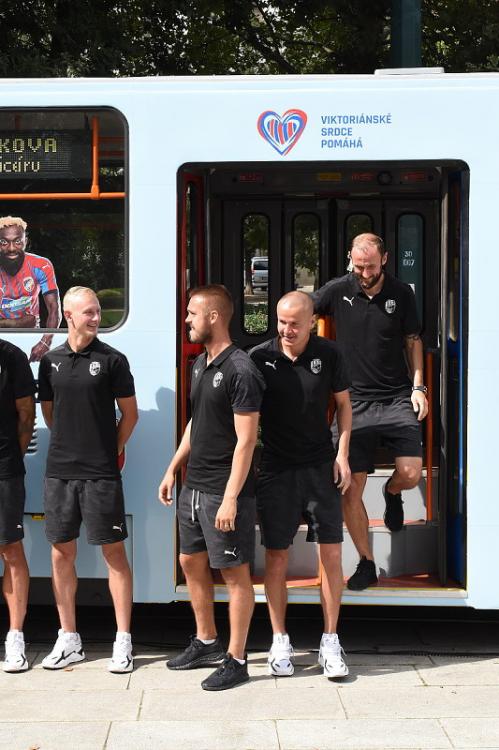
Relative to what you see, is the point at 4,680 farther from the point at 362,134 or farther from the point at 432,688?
the point at 362,134

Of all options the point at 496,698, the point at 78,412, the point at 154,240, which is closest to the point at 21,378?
the point at 78,412

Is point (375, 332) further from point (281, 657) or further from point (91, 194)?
point (281, 657)

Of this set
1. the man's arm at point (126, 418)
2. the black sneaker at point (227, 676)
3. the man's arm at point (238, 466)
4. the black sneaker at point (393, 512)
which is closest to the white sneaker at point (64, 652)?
the black sneaker at point (227, 676)

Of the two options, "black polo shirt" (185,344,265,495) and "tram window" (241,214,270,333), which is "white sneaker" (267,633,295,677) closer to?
"black polo shirt" (185,344,265,495)

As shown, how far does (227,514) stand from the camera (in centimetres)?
534

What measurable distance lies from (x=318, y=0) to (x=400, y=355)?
817 cm

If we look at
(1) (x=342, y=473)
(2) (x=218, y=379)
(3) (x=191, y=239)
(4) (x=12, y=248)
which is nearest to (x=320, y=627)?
(1) (x=342, y=473)

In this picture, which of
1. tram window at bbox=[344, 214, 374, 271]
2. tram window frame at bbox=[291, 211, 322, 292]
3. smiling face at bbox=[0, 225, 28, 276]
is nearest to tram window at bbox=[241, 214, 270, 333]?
tram window frame at bbox=[291, 211, 322, 292]

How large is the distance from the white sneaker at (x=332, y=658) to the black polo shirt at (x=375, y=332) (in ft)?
4.16

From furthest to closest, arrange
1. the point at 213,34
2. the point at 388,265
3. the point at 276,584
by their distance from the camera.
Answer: the point at 213,34
the point at 388,265
the point at 276,584

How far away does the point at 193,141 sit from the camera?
589 centimetres

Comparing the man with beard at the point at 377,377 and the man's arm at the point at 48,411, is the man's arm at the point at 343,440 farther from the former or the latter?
the man's arm at the point at 48,411

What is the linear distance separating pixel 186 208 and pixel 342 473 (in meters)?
1.66

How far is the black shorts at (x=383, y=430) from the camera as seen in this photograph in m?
6.06
